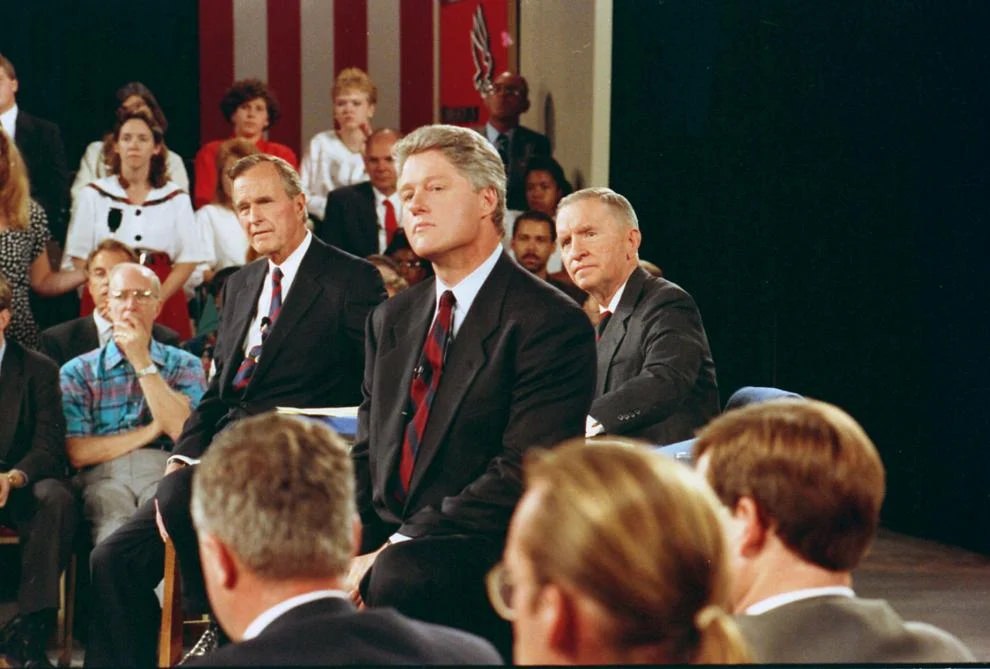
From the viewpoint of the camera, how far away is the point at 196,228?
5.55 metres

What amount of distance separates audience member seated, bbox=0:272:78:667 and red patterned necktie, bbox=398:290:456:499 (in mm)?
1587

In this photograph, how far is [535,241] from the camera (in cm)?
573

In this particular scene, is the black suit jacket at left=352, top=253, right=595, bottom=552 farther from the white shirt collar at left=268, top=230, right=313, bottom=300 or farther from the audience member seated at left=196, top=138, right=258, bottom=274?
the audience member seated at left=196, top=138, right=258, bottom=274

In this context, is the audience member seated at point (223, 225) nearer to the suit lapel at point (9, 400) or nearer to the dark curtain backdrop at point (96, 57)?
the dark curtain backdrop at point (96, 57)

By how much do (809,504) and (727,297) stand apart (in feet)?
14.2

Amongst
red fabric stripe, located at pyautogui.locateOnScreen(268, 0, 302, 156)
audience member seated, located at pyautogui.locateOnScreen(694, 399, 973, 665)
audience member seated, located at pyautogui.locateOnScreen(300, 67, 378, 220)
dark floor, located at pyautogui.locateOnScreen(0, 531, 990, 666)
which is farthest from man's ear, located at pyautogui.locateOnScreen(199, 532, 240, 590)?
red fabric stripe, located at pyautogui.locateOnScreen(268, 0, 302, 156)

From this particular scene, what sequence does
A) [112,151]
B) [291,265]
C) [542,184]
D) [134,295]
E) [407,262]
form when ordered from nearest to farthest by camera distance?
[291,265] < [134,295] < [112,151] < [407,262] < [542,184]

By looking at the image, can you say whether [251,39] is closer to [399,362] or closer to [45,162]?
[45,162]

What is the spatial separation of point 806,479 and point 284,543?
0.62 m

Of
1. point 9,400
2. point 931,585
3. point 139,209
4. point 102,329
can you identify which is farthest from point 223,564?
point 139,209

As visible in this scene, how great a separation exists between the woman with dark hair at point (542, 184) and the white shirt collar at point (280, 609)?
4655 millimetres

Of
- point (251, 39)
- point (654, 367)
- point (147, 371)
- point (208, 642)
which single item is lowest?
point (208, 642)

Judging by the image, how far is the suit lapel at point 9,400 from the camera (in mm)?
4242

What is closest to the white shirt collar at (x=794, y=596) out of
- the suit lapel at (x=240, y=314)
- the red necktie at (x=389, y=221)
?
the suit lapel at (x=240, y=314)
